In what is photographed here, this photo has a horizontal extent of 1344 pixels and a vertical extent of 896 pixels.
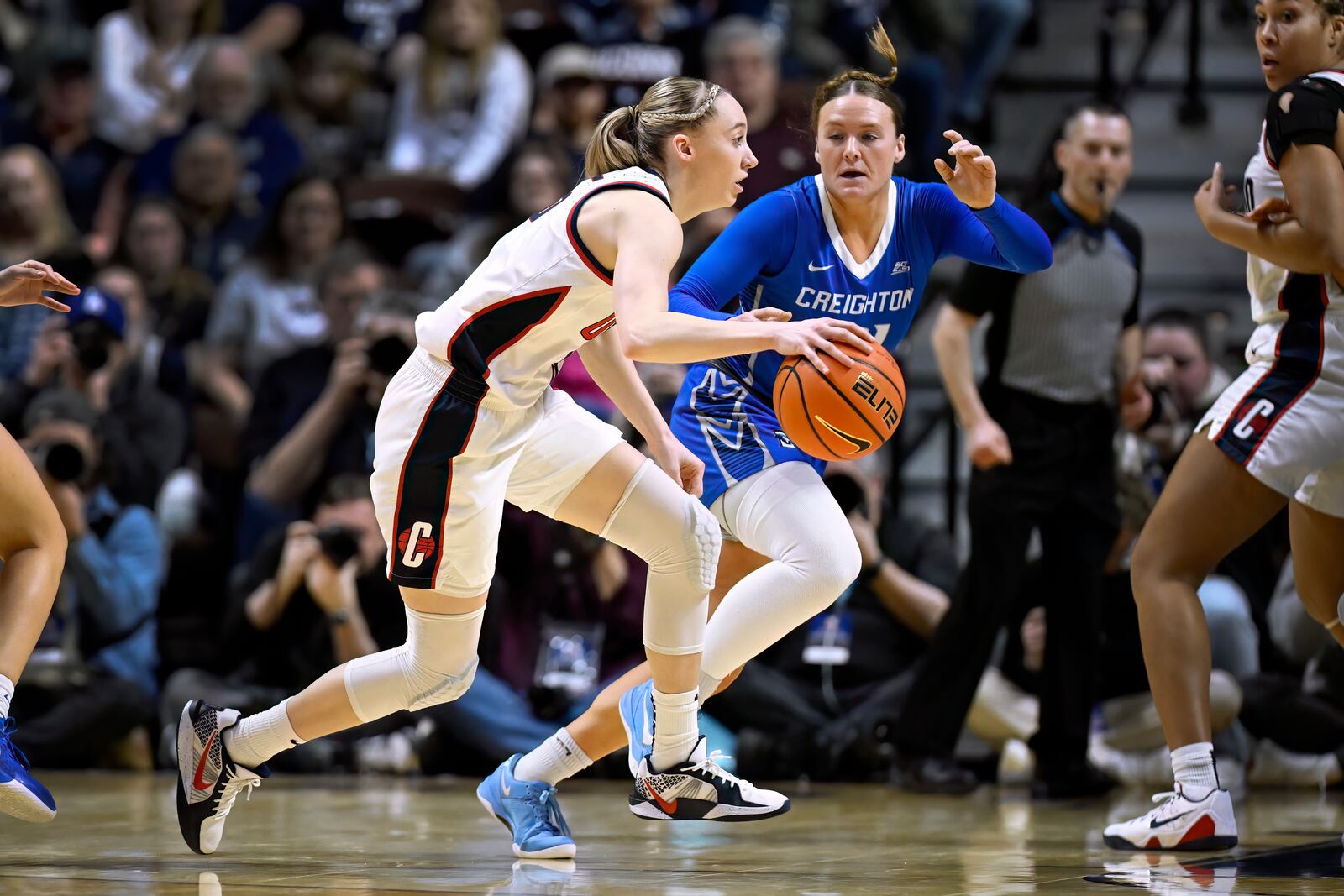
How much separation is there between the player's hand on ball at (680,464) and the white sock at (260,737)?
1017 millimetres

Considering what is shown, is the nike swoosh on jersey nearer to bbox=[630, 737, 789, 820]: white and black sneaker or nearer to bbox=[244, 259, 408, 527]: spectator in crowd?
bbox=[630, 737, 789, 820]: white and black sneaker

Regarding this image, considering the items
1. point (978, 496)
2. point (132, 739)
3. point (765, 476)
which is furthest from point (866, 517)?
point (132, 739)

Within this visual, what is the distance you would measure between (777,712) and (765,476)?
229cm

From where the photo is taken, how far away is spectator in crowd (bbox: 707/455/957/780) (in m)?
6.14

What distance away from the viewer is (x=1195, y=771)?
4031 mm

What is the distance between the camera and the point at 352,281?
310 inches

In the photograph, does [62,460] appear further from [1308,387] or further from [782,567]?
[1308,387]

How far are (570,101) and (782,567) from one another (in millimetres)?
5335

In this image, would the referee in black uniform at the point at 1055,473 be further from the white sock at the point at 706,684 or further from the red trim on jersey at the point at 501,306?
the red trim on jersey at the point at 501,306

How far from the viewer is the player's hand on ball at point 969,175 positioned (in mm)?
3854

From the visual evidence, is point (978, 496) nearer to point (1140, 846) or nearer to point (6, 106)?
point (1140, 846)

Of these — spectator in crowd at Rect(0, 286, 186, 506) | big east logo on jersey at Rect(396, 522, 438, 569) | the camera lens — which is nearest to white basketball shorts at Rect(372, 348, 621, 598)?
big east logo on jersey at Rect(396, 522, 438, 569)

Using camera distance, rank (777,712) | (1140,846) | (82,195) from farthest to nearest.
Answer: (82,195), (777,712), (1140,846)

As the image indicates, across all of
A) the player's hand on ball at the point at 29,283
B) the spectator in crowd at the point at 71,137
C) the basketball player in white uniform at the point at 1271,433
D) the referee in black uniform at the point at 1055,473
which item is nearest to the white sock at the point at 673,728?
the basketball player in white uniform at the point at 1271,433
